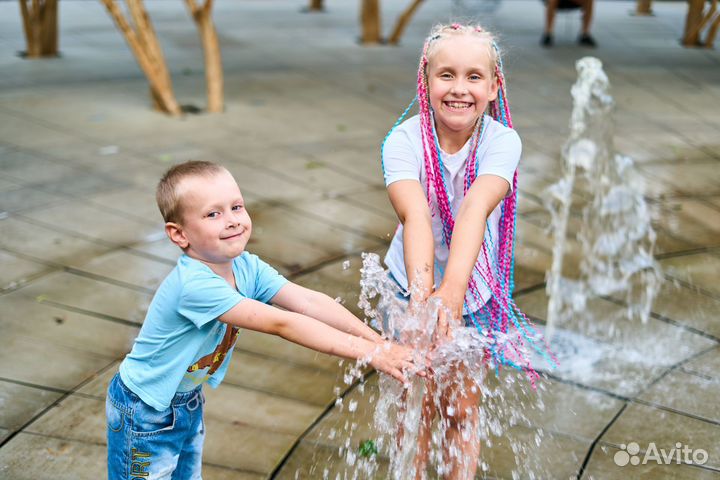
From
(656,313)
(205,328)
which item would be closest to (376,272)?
(205,328)

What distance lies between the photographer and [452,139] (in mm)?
2551

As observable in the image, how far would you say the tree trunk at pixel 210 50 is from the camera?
274 inches

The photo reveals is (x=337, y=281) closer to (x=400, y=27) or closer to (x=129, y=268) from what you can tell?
(x=129, y=268)

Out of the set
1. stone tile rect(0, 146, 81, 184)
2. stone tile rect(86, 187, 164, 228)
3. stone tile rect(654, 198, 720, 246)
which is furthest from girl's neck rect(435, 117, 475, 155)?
stone tile rect(0, 146, 81, 184)

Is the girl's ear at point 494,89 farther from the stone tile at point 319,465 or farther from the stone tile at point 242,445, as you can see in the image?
the stone tile at point 242,445

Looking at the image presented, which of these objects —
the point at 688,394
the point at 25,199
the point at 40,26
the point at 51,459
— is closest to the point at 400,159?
the point at 51,459

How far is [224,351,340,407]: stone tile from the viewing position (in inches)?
133

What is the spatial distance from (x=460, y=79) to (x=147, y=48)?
4.93 metres

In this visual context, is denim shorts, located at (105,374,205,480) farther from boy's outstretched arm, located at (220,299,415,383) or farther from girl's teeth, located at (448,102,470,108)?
girl's teeth, located at (448,102,470,108)

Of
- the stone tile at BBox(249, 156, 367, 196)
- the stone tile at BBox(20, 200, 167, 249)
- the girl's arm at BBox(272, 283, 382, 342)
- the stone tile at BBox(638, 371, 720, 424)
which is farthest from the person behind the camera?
the stone tile at BBox(249, 156, 367, 196)

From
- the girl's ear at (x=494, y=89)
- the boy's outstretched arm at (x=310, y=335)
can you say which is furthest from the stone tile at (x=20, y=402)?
the girl's ear at (x=494, y=89)

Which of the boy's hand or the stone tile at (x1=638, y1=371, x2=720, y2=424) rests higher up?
the boy's hand

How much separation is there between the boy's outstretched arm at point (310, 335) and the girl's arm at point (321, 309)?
17cm
